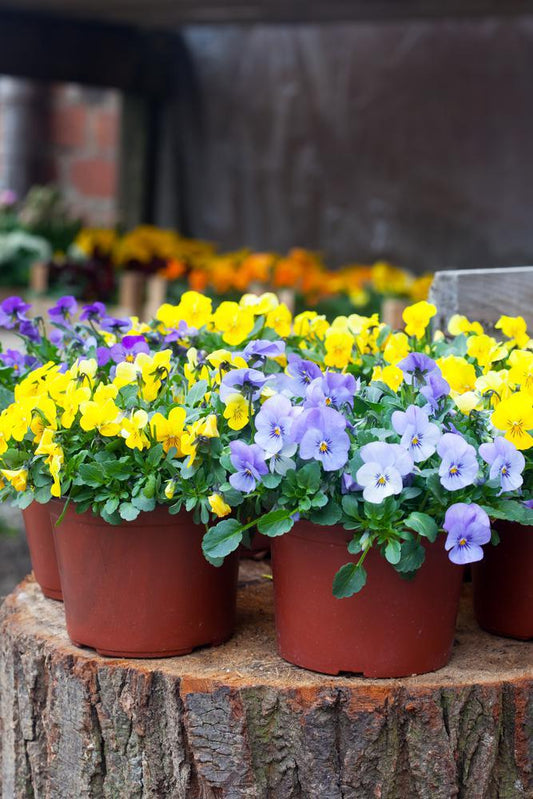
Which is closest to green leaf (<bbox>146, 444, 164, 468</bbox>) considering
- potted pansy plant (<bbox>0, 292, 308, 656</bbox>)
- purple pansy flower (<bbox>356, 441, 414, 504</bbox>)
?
potted pansy plant (<bbox>0, 292, 308, 656</bbox>)

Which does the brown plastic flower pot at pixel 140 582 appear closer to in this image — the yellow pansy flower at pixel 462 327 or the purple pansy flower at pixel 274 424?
the purple pansy flower at pixel 274 424

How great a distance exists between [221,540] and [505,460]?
29cm

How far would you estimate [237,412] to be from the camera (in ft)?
3.76

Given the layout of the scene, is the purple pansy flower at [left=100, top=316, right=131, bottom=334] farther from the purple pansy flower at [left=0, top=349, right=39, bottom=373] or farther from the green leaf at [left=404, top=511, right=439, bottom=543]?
the green leaf at [left=404, top=511, right=439, bottom=543]

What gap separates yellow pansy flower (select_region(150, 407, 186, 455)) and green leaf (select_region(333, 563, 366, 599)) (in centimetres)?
21

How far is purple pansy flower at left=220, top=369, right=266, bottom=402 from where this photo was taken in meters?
1.13

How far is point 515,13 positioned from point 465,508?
2.65 m

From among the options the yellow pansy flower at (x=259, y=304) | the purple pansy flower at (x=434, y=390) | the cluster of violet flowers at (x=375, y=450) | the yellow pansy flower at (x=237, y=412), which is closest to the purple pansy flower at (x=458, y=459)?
the cluster of violet flowers at (x=375, y=450)

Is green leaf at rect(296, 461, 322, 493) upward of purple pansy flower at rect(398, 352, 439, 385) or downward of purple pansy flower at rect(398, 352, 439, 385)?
downward

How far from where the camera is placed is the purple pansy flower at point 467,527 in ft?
3.43

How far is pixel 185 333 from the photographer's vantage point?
57.2 inches

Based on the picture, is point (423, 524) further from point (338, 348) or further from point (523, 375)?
point (338, 348)

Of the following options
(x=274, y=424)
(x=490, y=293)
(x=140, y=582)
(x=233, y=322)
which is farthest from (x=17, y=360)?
(x=490, y=293)

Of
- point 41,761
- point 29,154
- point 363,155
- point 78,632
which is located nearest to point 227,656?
point 78,632
